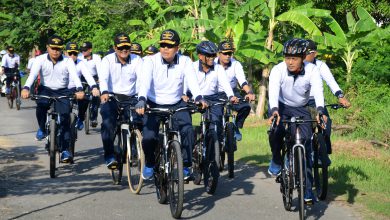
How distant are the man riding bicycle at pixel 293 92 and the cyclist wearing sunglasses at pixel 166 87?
3.27 ft

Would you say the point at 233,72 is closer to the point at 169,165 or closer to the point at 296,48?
the point at 296,48

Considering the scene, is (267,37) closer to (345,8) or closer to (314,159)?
(345,8)

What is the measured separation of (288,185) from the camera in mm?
8898

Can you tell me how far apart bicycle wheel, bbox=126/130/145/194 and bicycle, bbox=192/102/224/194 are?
0.85 meters

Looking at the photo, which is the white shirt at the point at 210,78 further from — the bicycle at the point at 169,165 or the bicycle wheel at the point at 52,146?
the bicycle at the point at 169,165

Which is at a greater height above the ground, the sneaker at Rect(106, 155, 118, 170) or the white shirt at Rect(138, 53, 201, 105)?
the white shirt at Rect(138, 53, 201, 105)

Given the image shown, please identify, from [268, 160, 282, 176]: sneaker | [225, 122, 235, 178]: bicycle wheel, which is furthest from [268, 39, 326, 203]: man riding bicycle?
[225, 122, 235, 178]: bicycle wheel

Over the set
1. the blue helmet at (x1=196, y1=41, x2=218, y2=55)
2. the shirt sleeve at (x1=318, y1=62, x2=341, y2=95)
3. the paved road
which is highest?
the blue helmet at (x1=196, y1=41, x2=218, y2=55)

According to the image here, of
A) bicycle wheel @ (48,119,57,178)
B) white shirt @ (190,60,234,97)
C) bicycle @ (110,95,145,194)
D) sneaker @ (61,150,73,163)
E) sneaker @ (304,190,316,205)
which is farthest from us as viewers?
sneaker @ (61,150,73,163)

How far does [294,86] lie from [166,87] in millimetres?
1596

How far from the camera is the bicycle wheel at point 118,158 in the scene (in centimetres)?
1086

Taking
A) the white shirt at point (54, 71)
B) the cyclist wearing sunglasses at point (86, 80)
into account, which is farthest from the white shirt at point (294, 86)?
the white shirt at point (54, 71)

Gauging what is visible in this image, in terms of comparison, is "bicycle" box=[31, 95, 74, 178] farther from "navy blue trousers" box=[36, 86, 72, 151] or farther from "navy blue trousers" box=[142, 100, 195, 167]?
"navy blue trousers" box=[142, 100, 195, 167]

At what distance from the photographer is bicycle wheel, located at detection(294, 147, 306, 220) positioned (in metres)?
8.28
